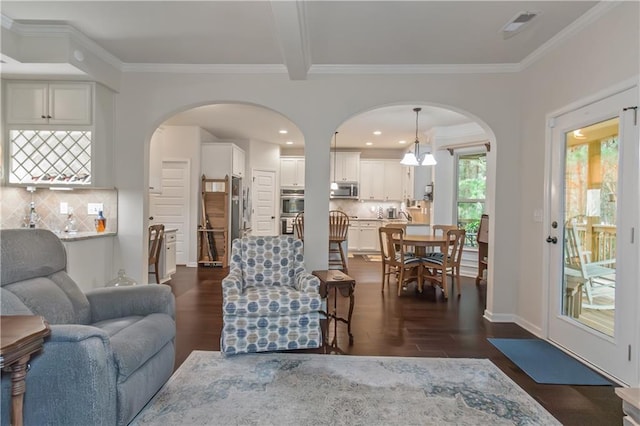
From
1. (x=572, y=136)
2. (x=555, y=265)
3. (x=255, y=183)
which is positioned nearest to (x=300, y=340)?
(x=555, y=265)

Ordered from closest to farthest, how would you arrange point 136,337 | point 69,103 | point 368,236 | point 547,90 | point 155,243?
point 136,337
point 547,90
point 69,103
point 155,243
point 368,236

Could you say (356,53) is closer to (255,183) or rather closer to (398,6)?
(398,6)

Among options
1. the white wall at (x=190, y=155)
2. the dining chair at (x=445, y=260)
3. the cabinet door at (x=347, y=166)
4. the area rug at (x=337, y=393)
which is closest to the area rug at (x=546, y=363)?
the area rug at (x=337, y=393)

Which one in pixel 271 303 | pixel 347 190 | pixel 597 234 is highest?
pixel 347 190

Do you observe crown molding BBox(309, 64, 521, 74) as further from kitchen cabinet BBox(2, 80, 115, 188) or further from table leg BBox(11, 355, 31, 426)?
table leg BBox(11, 355, 31, 426)

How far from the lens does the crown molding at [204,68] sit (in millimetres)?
3916

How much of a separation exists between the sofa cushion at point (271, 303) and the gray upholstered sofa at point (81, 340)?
50 centimetres

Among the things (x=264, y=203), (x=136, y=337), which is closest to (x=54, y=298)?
(x=136, y=337)

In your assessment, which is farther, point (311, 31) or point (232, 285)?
point (311, 31)

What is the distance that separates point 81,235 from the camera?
11.8 ft

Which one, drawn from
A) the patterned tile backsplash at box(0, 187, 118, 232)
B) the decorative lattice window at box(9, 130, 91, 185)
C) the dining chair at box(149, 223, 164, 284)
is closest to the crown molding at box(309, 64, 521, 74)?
the decorative lattice window at box(9, 130, 91, 185)

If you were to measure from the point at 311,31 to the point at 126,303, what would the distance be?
2.65 meters

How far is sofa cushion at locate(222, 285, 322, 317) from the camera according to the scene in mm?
2822

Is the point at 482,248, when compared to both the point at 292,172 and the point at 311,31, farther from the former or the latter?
the point at 292,172
